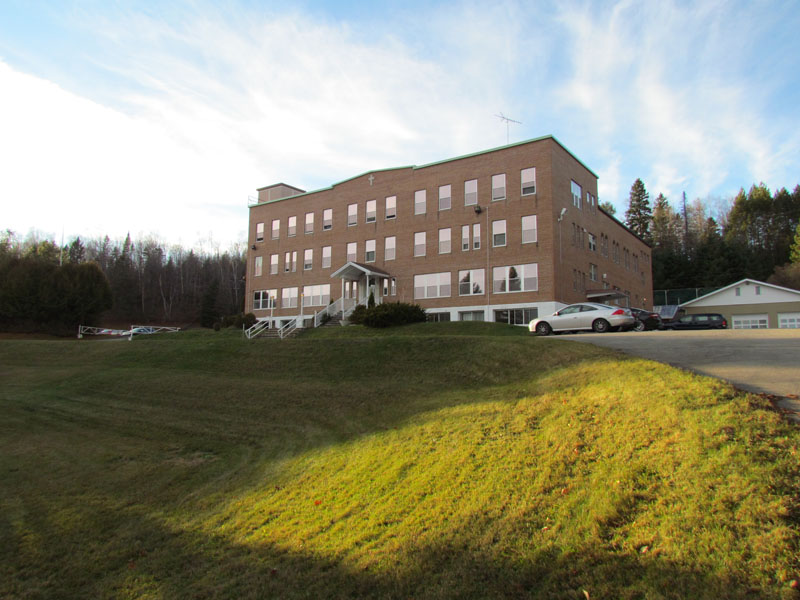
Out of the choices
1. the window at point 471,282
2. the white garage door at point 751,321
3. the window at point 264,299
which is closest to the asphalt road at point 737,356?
the window at point 471,282

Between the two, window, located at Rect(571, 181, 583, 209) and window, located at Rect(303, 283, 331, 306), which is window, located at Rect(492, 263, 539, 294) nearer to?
window, located at Rect(571, 181, 583, 209)

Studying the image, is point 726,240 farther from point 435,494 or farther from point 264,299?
point 435,494

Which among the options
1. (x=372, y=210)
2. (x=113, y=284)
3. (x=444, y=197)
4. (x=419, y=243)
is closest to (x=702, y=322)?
(x=444, y=197)

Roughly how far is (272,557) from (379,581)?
1456 mm

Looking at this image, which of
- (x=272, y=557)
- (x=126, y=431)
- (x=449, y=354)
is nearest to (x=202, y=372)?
(x=126, y=431)

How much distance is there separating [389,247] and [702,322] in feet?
69.5

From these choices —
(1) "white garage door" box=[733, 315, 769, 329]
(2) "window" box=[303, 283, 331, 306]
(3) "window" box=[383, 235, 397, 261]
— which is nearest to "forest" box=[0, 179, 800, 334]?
(1) "white garage door" box=[733, 315, 769, 329]

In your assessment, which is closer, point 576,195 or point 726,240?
point 576,195

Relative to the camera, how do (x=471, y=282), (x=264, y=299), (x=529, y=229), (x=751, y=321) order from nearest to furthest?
(x=529, y=229)
(x=471, y=282)
(x=751, y=321)
(x=264, y=299)

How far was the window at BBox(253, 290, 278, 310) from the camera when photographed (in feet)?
147

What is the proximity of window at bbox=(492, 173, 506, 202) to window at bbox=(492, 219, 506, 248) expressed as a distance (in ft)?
5.30

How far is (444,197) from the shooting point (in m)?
36.3

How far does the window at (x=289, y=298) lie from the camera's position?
43.5m

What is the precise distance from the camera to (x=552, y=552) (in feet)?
14.5
